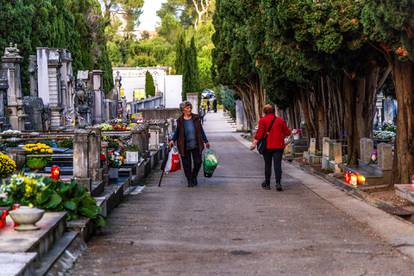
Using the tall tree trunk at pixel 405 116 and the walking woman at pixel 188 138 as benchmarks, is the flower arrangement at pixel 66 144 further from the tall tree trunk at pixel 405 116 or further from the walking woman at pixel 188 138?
the tall tree trunk at pixel 405 116

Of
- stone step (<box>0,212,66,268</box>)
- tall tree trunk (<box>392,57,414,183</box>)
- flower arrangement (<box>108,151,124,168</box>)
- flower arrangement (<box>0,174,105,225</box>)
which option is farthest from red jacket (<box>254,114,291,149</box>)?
stone step (<box>0,212,66,268</box>)

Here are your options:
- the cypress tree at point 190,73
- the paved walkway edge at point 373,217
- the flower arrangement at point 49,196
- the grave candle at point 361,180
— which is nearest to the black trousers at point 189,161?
the paved walkway edge at point 373,217

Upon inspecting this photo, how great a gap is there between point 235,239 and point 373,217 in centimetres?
295

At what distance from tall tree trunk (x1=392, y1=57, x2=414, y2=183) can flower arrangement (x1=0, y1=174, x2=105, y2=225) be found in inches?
Result: 267

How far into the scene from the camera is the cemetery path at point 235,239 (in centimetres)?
825

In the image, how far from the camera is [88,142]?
42.1 ft

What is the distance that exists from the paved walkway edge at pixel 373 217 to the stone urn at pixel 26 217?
4042 mm

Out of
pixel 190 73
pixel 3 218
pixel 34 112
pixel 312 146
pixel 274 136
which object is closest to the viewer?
pixel 3 218

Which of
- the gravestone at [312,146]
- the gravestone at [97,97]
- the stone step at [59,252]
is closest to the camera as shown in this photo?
the stone step at [59,252]

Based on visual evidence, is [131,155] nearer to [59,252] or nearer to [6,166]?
[6,166]

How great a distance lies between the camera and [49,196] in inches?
361

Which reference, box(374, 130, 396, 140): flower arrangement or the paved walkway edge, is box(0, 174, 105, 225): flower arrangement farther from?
box(374, 130, 396, 140): flower arrangement

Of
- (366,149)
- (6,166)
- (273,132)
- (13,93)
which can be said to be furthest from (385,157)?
(13,93)

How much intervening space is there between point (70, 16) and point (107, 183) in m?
38.1
